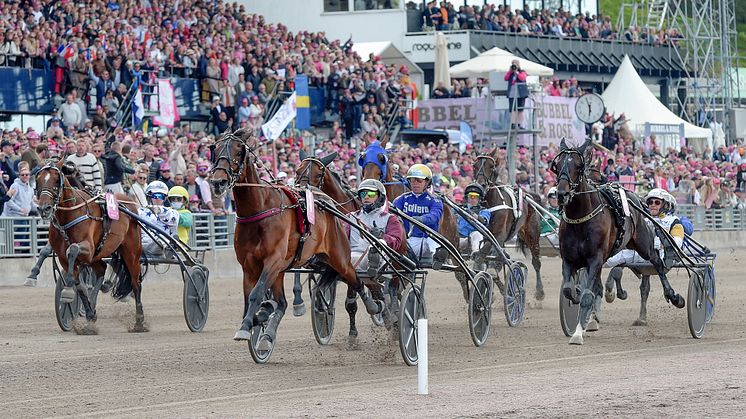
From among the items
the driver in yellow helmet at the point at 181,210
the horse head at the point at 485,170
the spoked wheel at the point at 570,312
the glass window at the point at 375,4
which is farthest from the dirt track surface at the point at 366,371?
the glass window at the point at 375,4

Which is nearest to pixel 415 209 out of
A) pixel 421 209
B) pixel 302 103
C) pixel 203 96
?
pixel 421 209

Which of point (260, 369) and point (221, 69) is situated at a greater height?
point (221, 69)

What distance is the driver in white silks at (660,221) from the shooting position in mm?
14312

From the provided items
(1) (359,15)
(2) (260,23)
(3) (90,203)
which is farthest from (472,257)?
(1) (359,15)

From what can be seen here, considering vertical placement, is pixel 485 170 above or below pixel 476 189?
above

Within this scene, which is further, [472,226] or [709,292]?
[472,226]

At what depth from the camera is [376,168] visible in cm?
1524

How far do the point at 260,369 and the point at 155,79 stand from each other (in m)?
13.9

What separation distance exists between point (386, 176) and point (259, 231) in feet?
14.7

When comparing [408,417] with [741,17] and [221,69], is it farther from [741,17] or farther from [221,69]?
[741,17]

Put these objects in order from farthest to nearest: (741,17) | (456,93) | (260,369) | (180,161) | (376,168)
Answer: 1. (741,17)
2. (456,93)
3. (180,161)
4. (376,168)
5. (260,369)

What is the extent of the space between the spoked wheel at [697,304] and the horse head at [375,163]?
10.7 ft

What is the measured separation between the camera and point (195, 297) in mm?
14445

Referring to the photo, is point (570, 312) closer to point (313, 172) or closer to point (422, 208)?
point (422, 208)
